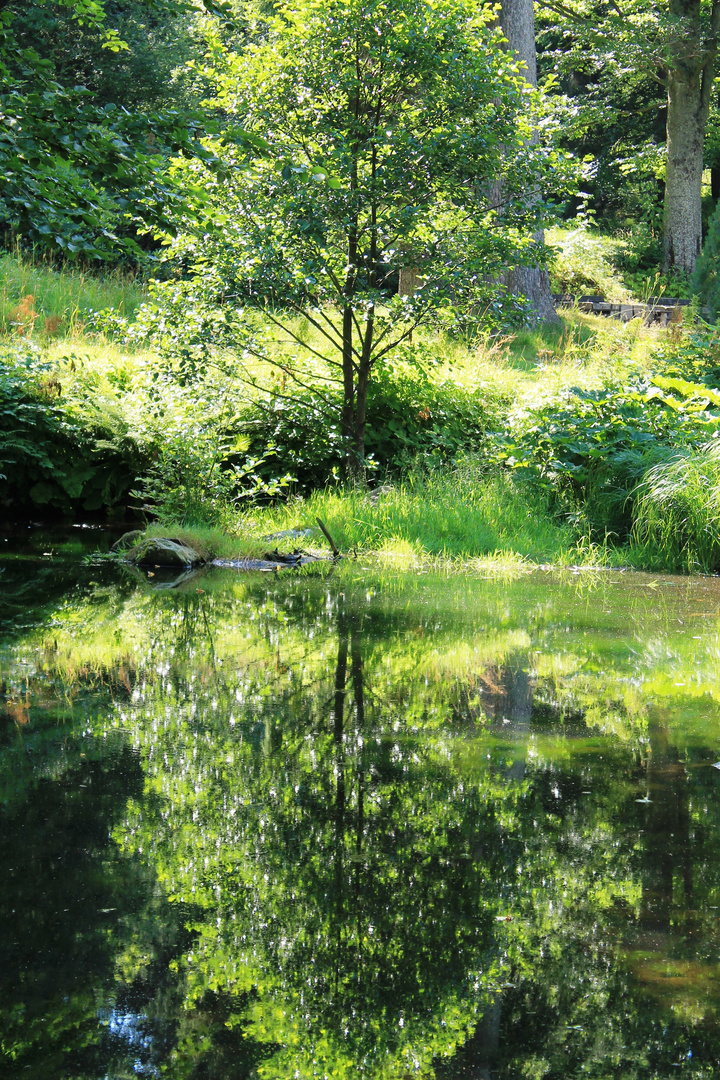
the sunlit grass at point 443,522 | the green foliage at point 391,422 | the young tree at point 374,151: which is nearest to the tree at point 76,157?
the young tree at point 374,151

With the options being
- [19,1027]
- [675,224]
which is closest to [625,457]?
[19,1027]

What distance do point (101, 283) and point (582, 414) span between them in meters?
10.3

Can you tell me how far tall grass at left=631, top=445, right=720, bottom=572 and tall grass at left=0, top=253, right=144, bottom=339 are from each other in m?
6.84

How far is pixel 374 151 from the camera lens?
7.74 m

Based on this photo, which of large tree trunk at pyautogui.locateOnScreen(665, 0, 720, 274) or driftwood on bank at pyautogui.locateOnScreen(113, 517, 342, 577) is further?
large tree trunk at pyautogui.locateOnScreen(665, 0, 720, 274)

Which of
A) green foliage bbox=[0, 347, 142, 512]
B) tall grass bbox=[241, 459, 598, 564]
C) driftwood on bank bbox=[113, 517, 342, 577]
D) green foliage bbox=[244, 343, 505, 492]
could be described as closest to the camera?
driftwood on bank bbox=[113, 517, 342, 577]

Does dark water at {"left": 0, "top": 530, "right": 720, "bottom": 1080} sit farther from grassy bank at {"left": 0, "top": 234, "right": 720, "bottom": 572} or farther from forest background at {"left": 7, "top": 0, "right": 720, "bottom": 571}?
grassy bank at {"left": 0, "top": 234, "right": 720, "bottom": 572}

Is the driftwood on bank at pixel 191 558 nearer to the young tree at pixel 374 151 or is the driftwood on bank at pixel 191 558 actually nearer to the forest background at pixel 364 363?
the forest background at pixel 364 363

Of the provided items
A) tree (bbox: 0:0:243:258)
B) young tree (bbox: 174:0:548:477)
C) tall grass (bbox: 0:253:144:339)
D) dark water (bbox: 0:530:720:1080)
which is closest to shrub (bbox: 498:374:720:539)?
young tree (bbox: 174:0:548:477)

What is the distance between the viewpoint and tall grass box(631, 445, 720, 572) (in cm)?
718

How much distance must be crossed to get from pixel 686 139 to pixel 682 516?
1473 centimetres

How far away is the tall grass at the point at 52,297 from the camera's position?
1218 centimetres

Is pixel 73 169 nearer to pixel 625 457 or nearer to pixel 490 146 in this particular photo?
pixel 490 146

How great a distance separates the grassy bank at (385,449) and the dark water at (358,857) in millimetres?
3065
